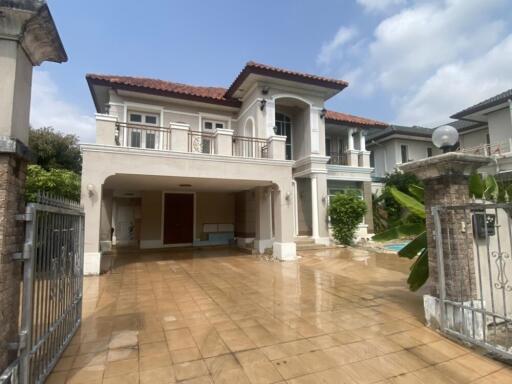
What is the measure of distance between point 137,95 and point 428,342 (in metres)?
12.5

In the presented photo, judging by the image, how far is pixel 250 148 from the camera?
36.4 feet

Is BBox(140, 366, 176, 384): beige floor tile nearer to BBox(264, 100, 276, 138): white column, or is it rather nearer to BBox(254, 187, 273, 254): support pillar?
BBox(254, 187, 273, 254): support pillar

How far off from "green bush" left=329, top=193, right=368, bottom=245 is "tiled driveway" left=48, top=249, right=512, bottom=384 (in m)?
5.68

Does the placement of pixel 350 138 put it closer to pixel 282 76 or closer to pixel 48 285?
pixel 282 76

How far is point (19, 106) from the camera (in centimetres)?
245

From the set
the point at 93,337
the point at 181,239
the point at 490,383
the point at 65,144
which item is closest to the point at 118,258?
the point at 181,239

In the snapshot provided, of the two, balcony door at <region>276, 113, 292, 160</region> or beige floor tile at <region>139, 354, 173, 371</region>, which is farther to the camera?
balcony door at <region>276, 113, 292, 160</region>

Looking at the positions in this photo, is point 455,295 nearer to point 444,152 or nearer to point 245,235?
point 444,152

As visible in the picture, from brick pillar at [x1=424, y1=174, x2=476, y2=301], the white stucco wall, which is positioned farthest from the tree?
the white stucco wall

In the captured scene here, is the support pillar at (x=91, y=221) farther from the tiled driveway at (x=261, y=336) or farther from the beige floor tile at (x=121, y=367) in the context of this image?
the beige floor tile at (x=121, y=367)

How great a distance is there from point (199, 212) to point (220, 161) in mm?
6217

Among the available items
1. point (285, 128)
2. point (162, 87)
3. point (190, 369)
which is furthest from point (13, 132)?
point (285, 128)

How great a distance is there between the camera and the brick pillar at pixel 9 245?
221 cm

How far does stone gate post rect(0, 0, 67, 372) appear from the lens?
7.30 feet
